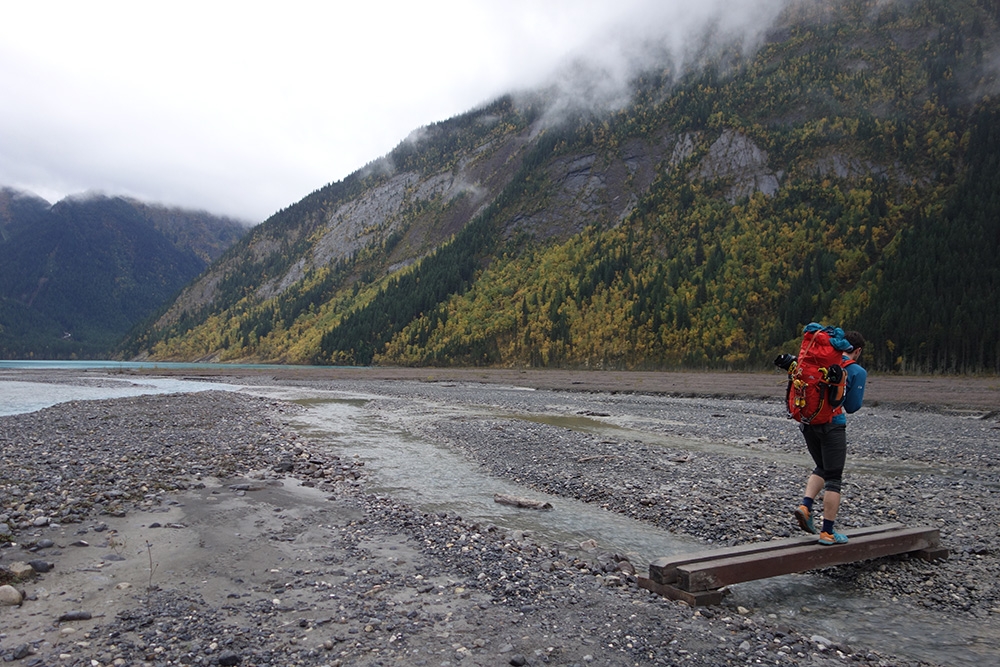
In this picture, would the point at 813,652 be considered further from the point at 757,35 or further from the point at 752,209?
the point at 757,35

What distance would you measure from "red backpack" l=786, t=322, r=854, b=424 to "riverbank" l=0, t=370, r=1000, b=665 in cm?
235

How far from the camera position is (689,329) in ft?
343

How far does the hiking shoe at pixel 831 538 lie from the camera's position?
7537 mm

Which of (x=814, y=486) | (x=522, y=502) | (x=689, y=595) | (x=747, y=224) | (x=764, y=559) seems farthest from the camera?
(x=747, y=224)

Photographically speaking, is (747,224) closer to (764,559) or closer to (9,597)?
(764,559)

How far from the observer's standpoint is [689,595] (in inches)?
255

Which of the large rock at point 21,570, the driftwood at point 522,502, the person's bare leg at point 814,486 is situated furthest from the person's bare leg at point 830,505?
the large rock at point 21,570

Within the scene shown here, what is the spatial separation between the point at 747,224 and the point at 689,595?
424 ft

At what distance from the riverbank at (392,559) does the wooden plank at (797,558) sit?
0.96 ft

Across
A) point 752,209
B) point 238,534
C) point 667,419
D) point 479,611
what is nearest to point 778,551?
point 479,611

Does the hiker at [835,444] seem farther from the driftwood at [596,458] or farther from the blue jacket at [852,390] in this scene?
the driftwood at [596,458]

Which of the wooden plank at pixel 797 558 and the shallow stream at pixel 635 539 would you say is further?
the wooden plank at pixel 797 558

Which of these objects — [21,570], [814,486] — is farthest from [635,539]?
[21,570]

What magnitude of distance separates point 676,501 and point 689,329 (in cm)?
9764
